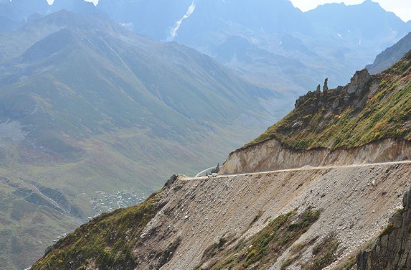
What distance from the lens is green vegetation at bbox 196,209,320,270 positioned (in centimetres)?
5062

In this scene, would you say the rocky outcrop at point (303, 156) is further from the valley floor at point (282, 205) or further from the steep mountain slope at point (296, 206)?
the valley floor at point (282, 205)

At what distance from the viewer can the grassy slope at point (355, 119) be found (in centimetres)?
6103

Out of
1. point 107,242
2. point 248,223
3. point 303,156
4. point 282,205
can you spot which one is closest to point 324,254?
point 282,205

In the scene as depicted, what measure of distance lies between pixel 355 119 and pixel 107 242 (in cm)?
4385

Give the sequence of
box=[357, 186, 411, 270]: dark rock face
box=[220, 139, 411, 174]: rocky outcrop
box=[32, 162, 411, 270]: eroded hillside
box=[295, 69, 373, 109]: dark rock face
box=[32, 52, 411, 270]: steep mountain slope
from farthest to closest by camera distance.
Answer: box=[295, 69, 373, 109]: dark rock face < box=[220, 139, 411, 174]: rocky outcrop < box=[32, 162, 411, 270]: eroded hillside < box=[32, 52, 411, 270]: steep mountain slope < box=[357, 186, 411, 270]: dark rock face

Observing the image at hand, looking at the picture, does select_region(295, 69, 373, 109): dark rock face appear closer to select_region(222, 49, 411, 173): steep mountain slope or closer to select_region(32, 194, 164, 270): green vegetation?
select_region(222, 49, 411, 173): steep mountain slope

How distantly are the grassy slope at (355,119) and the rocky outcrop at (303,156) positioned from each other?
2.63 feet

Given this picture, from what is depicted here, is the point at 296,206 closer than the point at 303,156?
Yes

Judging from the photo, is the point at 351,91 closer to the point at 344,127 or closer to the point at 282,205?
the point at 344,127

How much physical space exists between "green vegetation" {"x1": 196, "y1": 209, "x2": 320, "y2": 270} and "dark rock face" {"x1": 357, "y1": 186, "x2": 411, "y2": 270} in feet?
57.0

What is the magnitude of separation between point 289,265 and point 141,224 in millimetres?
47357

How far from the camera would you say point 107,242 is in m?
91.4

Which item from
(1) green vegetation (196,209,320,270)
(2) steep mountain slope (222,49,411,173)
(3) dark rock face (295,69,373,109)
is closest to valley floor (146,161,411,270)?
(1) green vegetation (196,209,320,270)

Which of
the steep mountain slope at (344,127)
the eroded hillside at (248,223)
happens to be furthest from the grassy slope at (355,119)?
the eroded hillside at (248,223)
